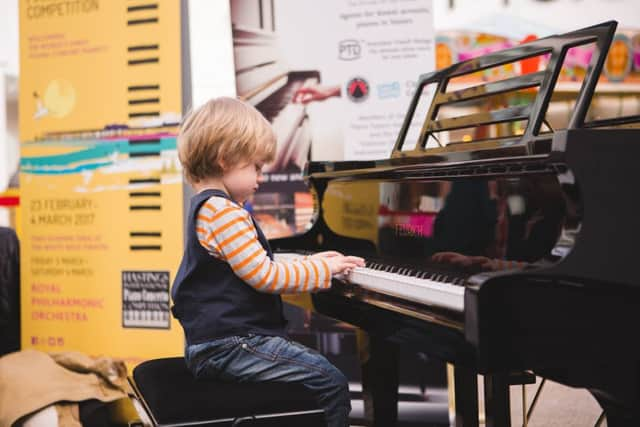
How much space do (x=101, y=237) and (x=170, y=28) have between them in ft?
3.23

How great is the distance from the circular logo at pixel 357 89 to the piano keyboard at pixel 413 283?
1.50 meters

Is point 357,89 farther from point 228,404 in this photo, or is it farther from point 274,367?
point 228,404

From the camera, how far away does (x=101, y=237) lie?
3.57m

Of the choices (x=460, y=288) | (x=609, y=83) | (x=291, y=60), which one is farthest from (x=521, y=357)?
(x=609, y=83)

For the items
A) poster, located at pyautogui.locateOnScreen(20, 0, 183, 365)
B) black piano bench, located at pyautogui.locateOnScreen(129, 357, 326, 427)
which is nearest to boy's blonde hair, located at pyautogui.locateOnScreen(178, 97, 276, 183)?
black piano bench, located at pyautogui.locateOnScreen(129, 357, 326, 427)

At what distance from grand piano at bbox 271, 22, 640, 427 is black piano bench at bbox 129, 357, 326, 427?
270 mm

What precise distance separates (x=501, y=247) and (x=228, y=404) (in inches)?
28.1

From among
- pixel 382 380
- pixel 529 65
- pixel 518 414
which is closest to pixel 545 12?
pixel 529 65

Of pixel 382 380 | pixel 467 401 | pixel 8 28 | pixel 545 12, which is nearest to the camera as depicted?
pixel 467 401

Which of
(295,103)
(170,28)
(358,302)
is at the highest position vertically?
(170,28)

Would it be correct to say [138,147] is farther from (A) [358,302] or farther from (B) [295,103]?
(A) [358,302]

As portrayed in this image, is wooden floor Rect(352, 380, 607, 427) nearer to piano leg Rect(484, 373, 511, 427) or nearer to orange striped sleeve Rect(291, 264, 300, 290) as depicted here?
piano leg Rect(484, 373, 511, 427)

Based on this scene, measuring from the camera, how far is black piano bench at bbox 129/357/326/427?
1743 mm

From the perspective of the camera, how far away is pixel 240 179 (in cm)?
205
